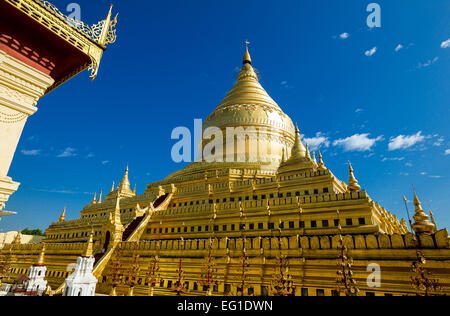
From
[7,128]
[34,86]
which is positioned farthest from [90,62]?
[7,128]

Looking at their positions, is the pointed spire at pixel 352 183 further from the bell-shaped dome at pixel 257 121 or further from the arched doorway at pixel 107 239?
the arched doorway at pixel 107 239

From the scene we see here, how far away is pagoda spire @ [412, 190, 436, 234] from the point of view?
12789 mm

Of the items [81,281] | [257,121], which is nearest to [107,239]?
[81,281]

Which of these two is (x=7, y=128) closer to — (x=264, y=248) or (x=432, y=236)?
(x=264, y=248)

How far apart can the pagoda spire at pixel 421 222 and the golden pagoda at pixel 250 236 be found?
0.05 m

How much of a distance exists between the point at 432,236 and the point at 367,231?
4806 mm

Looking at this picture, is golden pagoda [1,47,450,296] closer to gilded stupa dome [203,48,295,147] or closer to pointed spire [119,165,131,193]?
gilded stupa dome [203,48,295,147]

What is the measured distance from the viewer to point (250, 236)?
20828 mm

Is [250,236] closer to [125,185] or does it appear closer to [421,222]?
[421,222]

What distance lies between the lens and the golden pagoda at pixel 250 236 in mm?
13000

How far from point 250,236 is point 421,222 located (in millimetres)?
11768

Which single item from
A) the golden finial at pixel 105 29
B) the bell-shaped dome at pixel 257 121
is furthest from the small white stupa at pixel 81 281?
the bell-shaped dome at pixel 257 121

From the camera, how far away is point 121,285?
60.3ft

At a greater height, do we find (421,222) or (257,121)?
(257,121)
